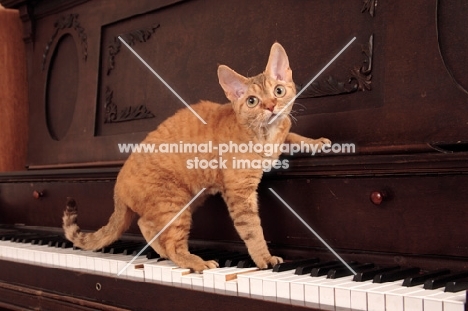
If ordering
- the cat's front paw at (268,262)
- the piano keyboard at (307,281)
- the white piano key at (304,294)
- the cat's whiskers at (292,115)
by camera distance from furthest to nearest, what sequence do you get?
the cat's whiskers at (292,115) < the cat's front paw at (268,262) < the white piano key at (304,294) < the piano keyboard at (307,281)

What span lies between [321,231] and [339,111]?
401mm

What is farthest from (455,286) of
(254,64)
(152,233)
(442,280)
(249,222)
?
(254,64)

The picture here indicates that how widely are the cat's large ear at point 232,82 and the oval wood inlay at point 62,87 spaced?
1482mm

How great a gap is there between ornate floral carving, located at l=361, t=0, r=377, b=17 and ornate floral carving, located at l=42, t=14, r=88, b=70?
1.71 meters

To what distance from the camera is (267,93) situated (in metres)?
1.89

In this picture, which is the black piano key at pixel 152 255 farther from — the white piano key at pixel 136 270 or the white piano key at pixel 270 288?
the white piano key at pixel 270 288

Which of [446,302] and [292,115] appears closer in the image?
[446,302]

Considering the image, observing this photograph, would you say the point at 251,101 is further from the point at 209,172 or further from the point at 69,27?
the point at 69,27

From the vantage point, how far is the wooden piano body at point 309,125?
5.30ft

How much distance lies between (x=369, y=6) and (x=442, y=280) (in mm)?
914

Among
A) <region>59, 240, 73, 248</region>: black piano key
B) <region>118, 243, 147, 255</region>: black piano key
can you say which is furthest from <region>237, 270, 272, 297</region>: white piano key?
<region>59, 240, 73, 248</region>: black piano key

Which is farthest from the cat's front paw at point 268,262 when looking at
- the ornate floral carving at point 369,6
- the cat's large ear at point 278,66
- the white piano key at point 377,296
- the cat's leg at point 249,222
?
the ornate floral carving at point 369,6

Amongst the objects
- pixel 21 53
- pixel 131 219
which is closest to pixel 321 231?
pixel 131 219

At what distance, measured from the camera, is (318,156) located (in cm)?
180
